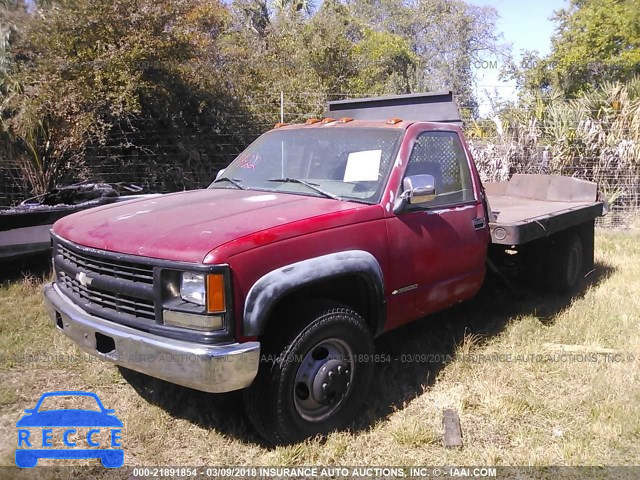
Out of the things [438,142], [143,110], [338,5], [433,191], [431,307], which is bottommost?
[431,307]

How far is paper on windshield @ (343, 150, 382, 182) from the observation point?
3828mm

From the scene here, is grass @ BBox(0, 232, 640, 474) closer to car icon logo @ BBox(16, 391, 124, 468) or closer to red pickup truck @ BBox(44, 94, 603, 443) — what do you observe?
car icon logo @ BBox(16, 391, 124, 468)

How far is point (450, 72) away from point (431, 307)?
2425cm

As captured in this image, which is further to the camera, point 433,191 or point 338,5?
point 338,5

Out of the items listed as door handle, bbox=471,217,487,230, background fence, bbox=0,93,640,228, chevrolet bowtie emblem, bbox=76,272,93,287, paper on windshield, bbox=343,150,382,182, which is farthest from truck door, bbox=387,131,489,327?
background fence, bbox=0,93,640,228

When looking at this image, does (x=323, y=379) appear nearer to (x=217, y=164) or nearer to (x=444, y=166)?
(x=444, y=166)

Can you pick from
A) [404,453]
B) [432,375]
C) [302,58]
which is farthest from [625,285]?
[302,58]

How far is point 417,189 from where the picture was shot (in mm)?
3688

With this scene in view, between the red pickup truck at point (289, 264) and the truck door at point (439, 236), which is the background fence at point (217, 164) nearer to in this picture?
the truck door at point (439, 236)

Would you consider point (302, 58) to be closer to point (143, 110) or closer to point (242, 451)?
point (143, 110)

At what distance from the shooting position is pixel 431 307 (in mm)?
4086

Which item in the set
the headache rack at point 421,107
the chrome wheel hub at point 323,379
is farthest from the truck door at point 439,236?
the headache rack at point 421,107

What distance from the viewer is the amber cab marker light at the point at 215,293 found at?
274cm

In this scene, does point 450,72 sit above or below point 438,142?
above
